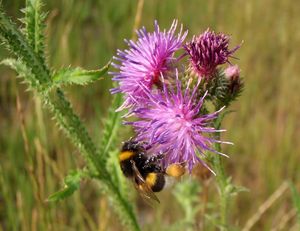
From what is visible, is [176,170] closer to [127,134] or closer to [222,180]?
[222,180]

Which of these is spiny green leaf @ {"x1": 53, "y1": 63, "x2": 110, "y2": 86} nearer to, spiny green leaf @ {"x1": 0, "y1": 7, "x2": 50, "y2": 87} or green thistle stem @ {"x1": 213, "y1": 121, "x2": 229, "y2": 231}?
spiny green leaf @ {"x1": 0, "y1": 7, "x2": 50, "y2": 87}

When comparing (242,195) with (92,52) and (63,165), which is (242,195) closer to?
(63,165)

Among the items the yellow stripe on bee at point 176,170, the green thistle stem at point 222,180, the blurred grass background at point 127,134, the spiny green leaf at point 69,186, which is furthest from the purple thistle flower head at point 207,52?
the blurred grass background at point 127,134

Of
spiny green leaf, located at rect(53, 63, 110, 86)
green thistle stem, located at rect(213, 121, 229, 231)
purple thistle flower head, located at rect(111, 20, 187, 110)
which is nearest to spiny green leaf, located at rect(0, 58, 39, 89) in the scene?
spiny green leaf, located at rect(53, 63, 110, 86)

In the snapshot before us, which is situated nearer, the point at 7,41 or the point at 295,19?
the point at 7,41

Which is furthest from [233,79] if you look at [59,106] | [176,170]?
[59,106]

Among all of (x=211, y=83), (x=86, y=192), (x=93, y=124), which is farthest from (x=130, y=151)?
(x=93, y=124)

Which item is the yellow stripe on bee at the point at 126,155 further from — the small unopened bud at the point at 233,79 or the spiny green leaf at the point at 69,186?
the small unopened bud at the point at 233,79
